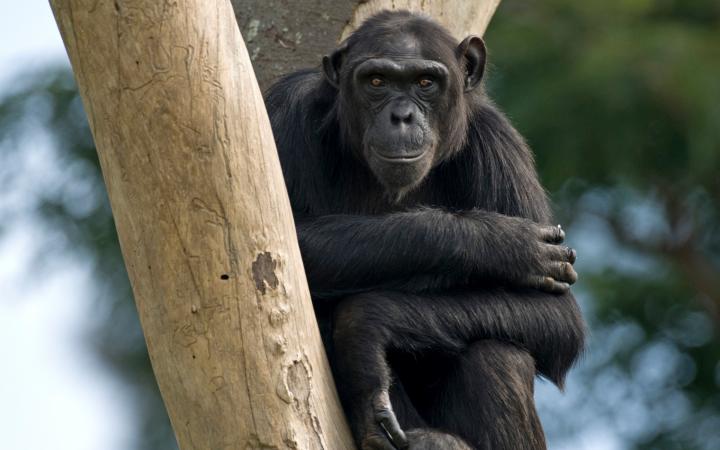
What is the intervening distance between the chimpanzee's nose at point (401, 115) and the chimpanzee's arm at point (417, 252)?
1.48 ft

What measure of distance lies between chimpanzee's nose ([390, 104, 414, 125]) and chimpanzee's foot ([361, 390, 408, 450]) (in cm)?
→ 148

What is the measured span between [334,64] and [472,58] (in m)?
0.78

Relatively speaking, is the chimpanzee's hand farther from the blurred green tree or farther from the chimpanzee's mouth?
the blurred green tree

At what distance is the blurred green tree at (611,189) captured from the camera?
16.0m

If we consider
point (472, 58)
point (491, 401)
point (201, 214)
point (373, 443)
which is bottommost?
point (491, 401)

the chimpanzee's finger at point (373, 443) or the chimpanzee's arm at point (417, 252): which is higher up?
the chimpanzee's arm at point (417, 252)

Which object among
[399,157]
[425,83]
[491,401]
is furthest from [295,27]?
[491,401]

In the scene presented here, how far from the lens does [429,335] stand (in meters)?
5.81

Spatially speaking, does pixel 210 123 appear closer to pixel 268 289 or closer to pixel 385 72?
pixel 268 289

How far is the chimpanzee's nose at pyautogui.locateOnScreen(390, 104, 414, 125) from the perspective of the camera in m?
6.09

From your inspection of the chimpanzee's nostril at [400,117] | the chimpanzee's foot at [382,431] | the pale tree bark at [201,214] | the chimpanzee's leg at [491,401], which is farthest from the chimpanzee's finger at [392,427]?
the chimpanzee's nostril at [400,117]

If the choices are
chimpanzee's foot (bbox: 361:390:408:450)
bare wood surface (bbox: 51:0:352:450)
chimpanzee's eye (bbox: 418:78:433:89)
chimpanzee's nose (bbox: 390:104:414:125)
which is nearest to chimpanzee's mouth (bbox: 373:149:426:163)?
chimpanzee's nose (bbox: 390:104:414:125)

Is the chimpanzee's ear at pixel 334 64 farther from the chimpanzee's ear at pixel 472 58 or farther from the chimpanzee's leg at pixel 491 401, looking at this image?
the chimpanzee's leg at pixel 491 401

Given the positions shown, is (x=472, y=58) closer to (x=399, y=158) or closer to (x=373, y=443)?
(x=399, y=158)
